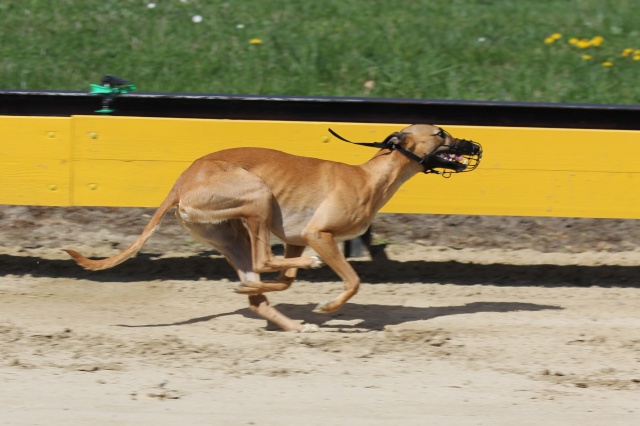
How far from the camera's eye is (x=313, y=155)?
691 centimetres

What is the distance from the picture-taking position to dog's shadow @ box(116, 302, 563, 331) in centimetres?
618

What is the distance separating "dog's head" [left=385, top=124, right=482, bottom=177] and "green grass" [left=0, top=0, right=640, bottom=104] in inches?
136

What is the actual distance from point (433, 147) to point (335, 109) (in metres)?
1.52

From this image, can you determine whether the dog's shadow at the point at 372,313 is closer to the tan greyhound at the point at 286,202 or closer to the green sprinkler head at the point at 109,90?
the tan greyhound at the point at 286,202

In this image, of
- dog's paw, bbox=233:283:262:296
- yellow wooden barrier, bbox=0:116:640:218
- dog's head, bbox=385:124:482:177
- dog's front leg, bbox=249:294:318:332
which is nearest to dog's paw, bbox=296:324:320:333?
dog's front leg, bbox=249:294:318:332

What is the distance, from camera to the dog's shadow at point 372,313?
20.3 ft

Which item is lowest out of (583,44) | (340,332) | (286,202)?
(340,332)

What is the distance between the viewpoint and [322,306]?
19.4ft

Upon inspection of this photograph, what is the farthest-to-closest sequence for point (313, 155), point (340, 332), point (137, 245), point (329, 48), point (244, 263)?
point (329, 48), point (313, 155), point (244, 263), point (340, 332), point (137, 245)

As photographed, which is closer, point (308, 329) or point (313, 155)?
point (308, 329)

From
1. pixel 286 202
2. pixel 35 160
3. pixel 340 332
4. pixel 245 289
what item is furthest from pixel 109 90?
pixel 340 332

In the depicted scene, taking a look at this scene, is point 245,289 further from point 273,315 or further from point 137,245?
point 137,245

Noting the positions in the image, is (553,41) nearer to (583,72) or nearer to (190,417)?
(583,72)

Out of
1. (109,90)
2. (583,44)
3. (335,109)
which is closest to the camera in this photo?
(109,90)
